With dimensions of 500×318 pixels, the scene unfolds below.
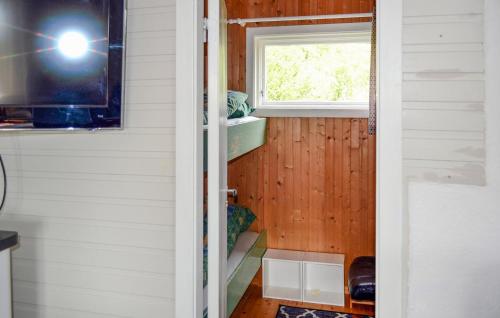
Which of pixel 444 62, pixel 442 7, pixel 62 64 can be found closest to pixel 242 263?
pixel 62 64

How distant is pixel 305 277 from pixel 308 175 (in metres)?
0.84

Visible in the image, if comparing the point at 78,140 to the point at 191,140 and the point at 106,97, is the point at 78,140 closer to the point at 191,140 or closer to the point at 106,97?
the point at 106,97

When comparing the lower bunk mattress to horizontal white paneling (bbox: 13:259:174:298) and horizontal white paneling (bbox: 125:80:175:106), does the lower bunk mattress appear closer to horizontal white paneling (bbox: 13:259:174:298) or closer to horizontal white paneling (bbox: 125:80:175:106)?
horizontal white paneling (bbox: 13:259:174:298)

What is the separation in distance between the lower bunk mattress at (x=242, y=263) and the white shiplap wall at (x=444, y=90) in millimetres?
1201

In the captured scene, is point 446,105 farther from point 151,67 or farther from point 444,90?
point 151,67

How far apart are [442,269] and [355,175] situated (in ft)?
6.88

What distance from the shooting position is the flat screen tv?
1.71 m

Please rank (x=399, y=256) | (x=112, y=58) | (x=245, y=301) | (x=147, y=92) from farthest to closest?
(x=245, y=301) → (x=147, y=92) → (x=112, y=58) → (x=399, y=256)

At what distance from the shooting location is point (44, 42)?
1.75 metres

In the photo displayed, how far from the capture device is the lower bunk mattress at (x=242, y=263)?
263 cm

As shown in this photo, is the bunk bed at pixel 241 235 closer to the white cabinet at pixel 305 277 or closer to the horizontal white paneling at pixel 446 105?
the white cabinet at pixel 305 277

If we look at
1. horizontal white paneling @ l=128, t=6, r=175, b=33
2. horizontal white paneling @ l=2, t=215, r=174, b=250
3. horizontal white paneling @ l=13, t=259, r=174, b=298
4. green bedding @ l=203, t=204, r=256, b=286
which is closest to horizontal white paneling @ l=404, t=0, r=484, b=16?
horizontal white paneling @ l=128, t=6, r=175, b=33

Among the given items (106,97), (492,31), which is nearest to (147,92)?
(106,97)

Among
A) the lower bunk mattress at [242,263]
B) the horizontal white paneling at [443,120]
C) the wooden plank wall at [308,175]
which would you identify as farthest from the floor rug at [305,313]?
the horizontal white paneling at [443,120]
